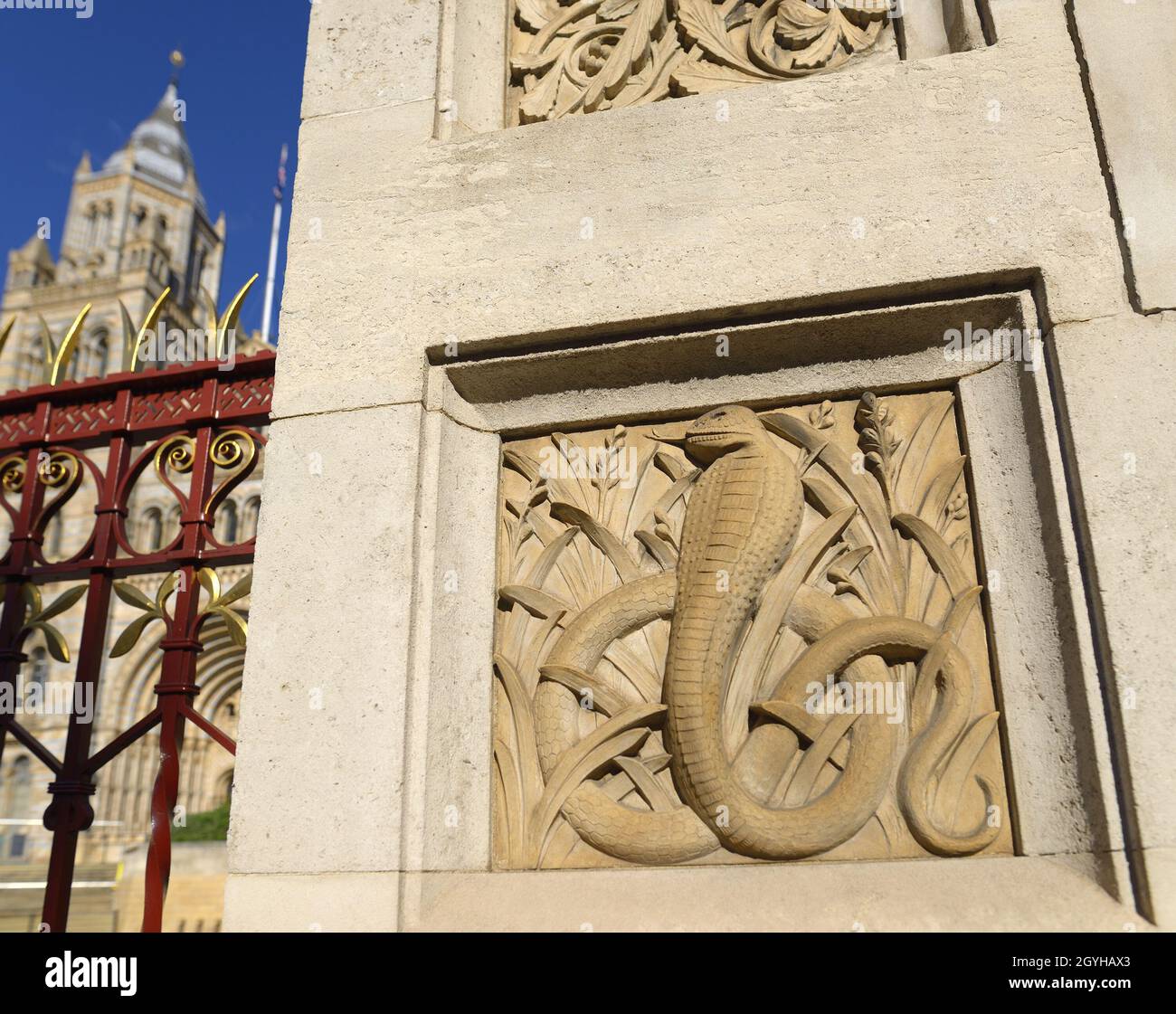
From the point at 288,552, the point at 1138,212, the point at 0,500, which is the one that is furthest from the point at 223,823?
the point at 1138,212

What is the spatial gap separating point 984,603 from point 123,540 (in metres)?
2.97

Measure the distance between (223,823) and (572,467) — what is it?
19.8m

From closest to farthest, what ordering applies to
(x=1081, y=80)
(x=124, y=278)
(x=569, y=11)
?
(x=1081, y=80), (x=569, y=11), (x=124, y=278)

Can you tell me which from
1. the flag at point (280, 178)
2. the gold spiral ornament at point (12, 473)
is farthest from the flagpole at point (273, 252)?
the gold spiral ornament at point (12, 473)

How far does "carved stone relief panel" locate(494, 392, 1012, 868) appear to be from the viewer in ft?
7.50

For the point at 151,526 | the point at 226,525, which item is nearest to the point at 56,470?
the point at 226,525

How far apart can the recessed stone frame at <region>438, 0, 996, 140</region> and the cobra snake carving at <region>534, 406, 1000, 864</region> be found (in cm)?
115

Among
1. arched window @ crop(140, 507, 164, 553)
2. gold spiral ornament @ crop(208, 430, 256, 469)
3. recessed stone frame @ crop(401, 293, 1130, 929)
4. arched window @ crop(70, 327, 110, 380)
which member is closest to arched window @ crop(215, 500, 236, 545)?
arched window @ crop(140, 507, 164, 553)

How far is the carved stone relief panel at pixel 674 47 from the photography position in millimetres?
3041

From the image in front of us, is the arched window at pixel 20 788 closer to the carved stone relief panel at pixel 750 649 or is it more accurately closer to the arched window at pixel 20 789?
the arched window at pixel 20 789

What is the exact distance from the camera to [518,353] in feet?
8.96

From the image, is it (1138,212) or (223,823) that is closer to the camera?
(1138,212)

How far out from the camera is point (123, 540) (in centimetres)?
376
